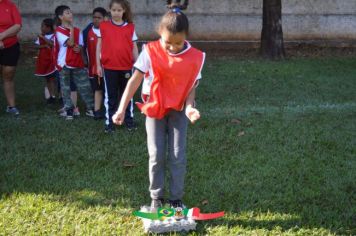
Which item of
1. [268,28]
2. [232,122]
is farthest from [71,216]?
[268,28]

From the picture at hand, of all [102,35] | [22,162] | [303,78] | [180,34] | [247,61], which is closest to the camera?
[180,34]

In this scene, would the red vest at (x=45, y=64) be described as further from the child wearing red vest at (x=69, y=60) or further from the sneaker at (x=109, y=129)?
the sneaker at (x=109, y=129)

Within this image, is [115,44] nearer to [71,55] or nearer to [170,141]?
[71,55]

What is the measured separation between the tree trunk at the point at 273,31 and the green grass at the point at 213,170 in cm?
539

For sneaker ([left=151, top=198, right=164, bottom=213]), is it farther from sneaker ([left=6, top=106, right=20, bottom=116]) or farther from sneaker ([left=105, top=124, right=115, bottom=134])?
sneaker ([left=6, top=106, right=20, bottom=116])

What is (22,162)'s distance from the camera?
17.3 ft

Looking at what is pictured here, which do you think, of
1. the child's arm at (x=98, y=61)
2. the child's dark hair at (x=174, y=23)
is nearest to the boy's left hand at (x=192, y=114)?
the child's dark hair at (x=174, y=23)

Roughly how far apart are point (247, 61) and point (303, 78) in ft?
8.88

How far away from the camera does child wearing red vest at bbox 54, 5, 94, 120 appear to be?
281 inches

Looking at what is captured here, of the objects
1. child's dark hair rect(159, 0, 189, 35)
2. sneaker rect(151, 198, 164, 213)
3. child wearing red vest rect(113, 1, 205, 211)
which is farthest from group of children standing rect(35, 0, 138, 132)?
child's dark hair rect(159, 0, 189, 35)

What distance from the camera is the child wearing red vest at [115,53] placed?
6.39 m

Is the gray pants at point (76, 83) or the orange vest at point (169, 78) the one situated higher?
the orange vest at point (169, 78)

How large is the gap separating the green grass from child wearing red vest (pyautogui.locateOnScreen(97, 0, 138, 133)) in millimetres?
429

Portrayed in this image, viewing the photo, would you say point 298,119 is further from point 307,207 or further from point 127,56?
point 307,207
